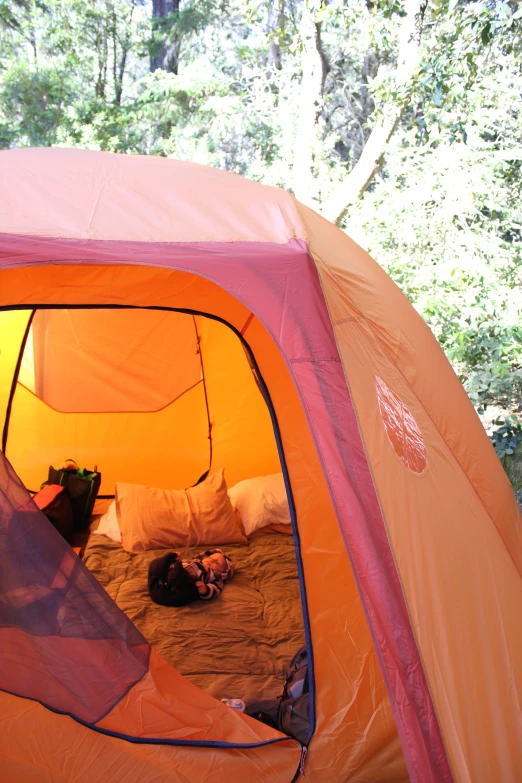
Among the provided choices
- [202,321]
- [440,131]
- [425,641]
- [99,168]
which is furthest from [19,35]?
[425,641]

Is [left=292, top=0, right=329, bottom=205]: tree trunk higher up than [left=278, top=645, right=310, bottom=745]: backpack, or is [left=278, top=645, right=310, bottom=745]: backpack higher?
[left=292, top=0, right=329, bottom=205]: tree trunk

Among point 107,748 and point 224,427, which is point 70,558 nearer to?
point 107,748

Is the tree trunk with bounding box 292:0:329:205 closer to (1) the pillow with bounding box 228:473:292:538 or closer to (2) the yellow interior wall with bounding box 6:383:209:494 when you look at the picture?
(2) the yellow interior wall with bounding box 6:383:209:494

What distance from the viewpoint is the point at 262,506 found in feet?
9.66

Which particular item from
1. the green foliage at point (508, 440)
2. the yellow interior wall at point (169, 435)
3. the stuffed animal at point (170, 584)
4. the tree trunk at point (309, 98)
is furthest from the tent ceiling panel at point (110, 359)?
the tree trunk at point (309, 98)

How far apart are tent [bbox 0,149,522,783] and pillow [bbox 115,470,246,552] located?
0.90m

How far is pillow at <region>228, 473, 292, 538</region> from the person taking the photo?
2926 millimetres

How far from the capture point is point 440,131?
18.0 ft

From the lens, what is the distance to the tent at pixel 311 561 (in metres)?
1.41

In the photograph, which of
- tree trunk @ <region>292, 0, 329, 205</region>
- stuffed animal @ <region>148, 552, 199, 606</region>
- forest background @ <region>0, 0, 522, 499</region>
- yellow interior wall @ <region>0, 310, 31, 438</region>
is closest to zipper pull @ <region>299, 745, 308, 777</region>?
stuffed animal @ <region>148, 552, 199, 606</region>

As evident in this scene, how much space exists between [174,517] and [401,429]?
1417mm

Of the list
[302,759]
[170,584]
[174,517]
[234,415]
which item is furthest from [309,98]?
[302,759]

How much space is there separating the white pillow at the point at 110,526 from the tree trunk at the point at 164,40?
7251 millimetres

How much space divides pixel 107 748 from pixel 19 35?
32.1 feet
